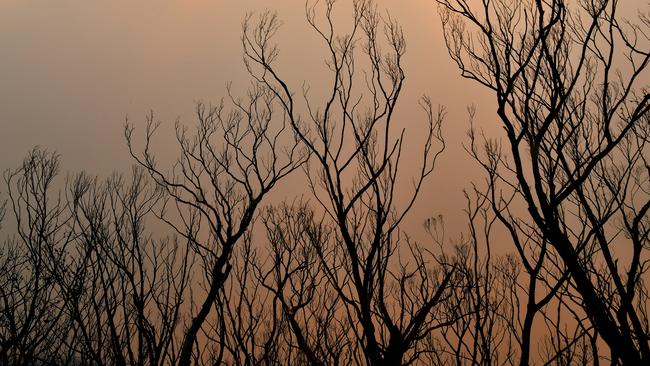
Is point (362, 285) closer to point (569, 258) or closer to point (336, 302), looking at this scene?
point (569, 258)

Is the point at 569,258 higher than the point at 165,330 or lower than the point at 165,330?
lower

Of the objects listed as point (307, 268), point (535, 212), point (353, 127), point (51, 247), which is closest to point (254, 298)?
point (307, 268)

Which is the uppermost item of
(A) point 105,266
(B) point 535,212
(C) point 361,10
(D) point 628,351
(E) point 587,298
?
(C) point 361,10

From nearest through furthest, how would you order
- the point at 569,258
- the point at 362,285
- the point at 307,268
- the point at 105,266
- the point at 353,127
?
the point at 569,258 → the point at 362,285 → the point at 353,127 → the point at 105,266 → the point at 307,268

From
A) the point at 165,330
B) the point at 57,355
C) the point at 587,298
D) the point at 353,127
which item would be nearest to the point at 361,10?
the point at 353,127

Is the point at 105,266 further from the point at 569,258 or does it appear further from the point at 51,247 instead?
the point at 569,258

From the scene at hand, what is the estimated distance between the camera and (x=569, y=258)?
202cm

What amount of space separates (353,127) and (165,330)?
7.90 feet

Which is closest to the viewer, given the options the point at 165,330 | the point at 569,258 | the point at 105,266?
the point at 569,258

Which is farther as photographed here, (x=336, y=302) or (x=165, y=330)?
(x=336, y=302)

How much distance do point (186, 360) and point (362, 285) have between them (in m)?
1.26

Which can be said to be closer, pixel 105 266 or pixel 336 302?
pixel 105 266

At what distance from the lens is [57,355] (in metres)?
5.71

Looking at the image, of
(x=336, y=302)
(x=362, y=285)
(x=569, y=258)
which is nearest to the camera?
(x=569, y=258)
